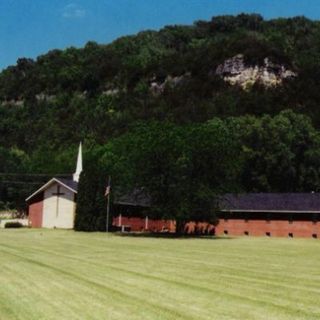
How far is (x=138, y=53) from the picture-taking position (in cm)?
18888

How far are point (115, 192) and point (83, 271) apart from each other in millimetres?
46670

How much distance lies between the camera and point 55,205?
78.0 metres

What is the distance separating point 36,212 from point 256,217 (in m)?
25.8

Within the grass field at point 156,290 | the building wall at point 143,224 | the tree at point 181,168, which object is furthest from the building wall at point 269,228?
the grass field at point 156,290

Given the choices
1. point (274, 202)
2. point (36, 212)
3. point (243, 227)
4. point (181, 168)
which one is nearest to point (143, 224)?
point (243, 227)

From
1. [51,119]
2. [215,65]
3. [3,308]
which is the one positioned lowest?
[3,308]

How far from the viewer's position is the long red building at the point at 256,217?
229 ft

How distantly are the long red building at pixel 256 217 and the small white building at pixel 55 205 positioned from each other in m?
5.88

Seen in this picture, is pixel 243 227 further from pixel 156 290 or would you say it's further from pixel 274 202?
pixel 156 290

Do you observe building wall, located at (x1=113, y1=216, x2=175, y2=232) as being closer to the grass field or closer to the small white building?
the small white building

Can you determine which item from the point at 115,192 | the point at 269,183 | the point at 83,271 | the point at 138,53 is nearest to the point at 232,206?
the point at 115,192

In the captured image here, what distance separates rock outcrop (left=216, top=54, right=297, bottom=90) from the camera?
145750 millimetres

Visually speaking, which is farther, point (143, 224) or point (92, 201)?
point (143, 224)

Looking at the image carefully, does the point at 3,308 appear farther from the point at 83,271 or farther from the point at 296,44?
the point at 296,44
